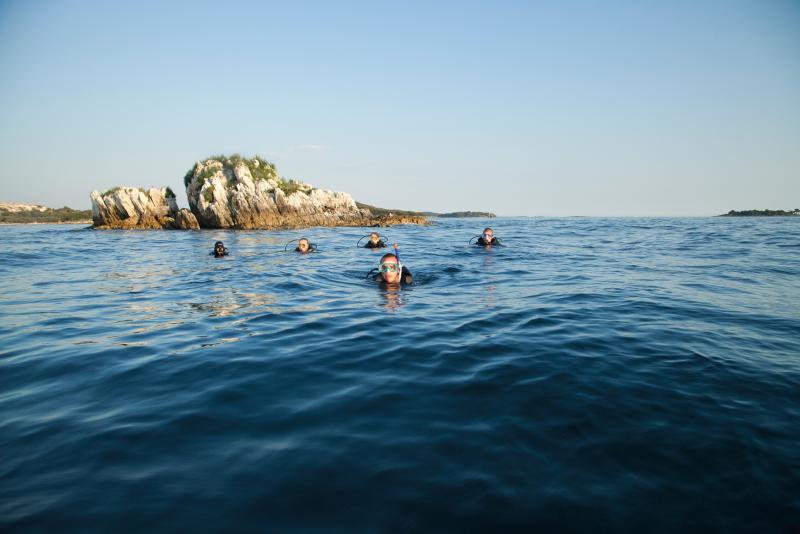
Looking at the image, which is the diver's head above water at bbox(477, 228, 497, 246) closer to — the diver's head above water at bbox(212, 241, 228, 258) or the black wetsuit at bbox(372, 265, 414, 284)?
the black wetsuit at bbox(372, 265, 414, 284)

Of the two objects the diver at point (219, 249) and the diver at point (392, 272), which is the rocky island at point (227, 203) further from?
the diver at point (392, 272)

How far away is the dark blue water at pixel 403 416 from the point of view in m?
2.78

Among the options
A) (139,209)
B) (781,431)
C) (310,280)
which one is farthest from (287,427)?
(139,209)

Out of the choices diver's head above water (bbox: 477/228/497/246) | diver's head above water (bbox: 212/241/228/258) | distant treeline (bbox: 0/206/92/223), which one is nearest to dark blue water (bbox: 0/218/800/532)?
diver's head above water (bbox: 212/241/228/258)

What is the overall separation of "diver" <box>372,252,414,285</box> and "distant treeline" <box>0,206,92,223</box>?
91.3 metres

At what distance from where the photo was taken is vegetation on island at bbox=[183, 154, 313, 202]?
5168 cm

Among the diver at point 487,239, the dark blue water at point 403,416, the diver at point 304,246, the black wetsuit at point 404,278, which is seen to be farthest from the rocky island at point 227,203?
the dark blue water at point 403,416

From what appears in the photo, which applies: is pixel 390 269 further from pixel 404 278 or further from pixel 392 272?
pixel 404 278

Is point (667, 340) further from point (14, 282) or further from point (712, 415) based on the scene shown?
point (14, 282)

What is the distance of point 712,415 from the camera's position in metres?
3.96

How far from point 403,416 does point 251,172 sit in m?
56.1

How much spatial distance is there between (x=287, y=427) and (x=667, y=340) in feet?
20.2

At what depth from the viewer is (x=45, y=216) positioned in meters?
78.0

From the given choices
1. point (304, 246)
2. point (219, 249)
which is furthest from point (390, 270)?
point (219, 249)
